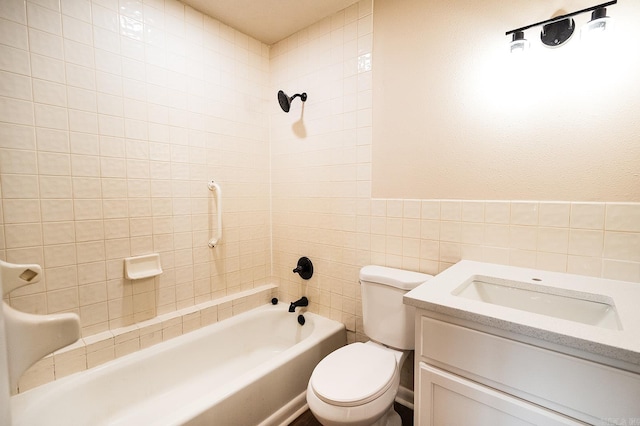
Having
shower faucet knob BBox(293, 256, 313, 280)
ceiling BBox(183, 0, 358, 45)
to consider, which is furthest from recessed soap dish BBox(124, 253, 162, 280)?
ceiling BBox(183, 0, 358, 45)

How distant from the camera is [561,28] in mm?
1097

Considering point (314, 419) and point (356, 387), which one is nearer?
point (356, 387)

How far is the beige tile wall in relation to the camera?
127 cm

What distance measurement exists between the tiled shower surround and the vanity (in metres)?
0.21

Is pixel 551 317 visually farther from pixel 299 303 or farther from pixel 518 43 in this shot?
pixel 299 303

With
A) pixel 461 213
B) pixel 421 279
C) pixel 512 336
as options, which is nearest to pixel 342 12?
pixel 461 213

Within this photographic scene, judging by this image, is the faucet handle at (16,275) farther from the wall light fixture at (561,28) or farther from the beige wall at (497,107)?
the wall light fixture at (561,28)

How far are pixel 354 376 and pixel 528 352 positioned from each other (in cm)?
70

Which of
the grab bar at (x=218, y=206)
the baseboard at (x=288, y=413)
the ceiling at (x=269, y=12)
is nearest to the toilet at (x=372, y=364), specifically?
the baseboard at (x=288, y=413)

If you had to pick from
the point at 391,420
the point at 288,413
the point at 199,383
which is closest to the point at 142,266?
the point at 199,383

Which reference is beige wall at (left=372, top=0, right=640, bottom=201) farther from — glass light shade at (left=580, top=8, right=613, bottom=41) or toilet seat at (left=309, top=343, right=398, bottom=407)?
toilet seat at (left=309, top=343, right=398, bottom=407)

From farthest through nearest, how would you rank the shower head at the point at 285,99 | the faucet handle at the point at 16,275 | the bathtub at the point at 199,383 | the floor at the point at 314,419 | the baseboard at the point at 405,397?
the shower head at the point at 285,99 → the baseboard at the point at 405,397 → the floor at the point at 314,419 → the bathtub at the point at 199,383 → the faucet handle at the point at 16,275

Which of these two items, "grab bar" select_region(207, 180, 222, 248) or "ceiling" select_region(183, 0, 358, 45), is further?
"grab bar" select_region(207, 180, 222, 248)

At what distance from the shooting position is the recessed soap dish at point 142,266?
1.56m
